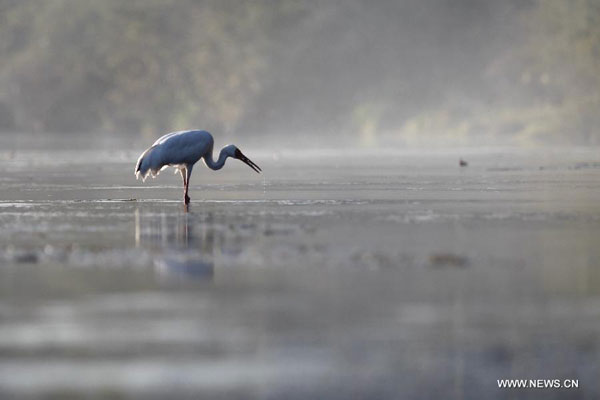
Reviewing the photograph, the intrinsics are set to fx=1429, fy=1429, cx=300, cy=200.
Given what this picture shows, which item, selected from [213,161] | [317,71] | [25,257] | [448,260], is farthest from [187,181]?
[317,71]

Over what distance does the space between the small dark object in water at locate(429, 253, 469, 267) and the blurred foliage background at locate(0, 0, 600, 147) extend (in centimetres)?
4662

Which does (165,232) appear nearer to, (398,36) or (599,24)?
(599,24)

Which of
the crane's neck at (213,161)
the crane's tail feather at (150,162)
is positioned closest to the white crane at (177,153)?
the crane's tail feather at (150,162)

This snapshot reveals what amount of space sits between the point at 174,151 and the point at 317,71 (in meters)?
68.0

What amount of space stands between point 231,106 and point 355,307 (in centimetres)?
8168

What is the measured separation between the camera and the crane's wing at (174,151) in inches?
848

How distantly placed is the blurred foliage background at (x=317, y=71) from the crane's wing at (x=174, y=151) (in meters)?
38.8

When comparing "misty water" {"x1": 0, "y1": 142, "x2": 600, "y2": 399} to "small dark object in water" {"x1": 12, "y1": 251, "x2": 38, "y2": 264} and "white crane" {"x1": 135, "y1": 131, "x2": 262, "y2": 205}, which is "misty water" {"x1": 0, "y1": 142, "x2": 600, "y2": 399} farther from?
"white crane" {"x1": 135, "y1": 131, "x2": 262, "y2": 205}

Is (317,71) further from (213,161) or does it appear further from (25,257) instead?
(25,257)

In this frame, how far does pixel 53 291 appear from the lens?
11.3 metres

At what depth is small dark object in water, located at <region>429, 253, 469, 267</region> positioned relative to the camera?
12.6 m

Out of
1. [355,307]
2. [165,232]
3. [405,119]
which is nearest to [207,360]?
[355,307]

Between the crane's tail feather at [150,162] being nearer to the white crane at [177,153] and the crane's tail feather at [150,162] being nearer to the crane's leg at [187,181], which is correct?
the white crane at [177,153]

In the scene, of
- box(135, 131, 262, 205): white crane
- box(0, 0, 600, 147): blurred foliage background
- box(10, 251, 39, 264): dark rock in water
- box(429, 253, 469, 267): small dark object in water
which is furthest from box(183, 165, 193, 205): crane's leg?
box(0, 0, 600, 147): blurred foliage background
